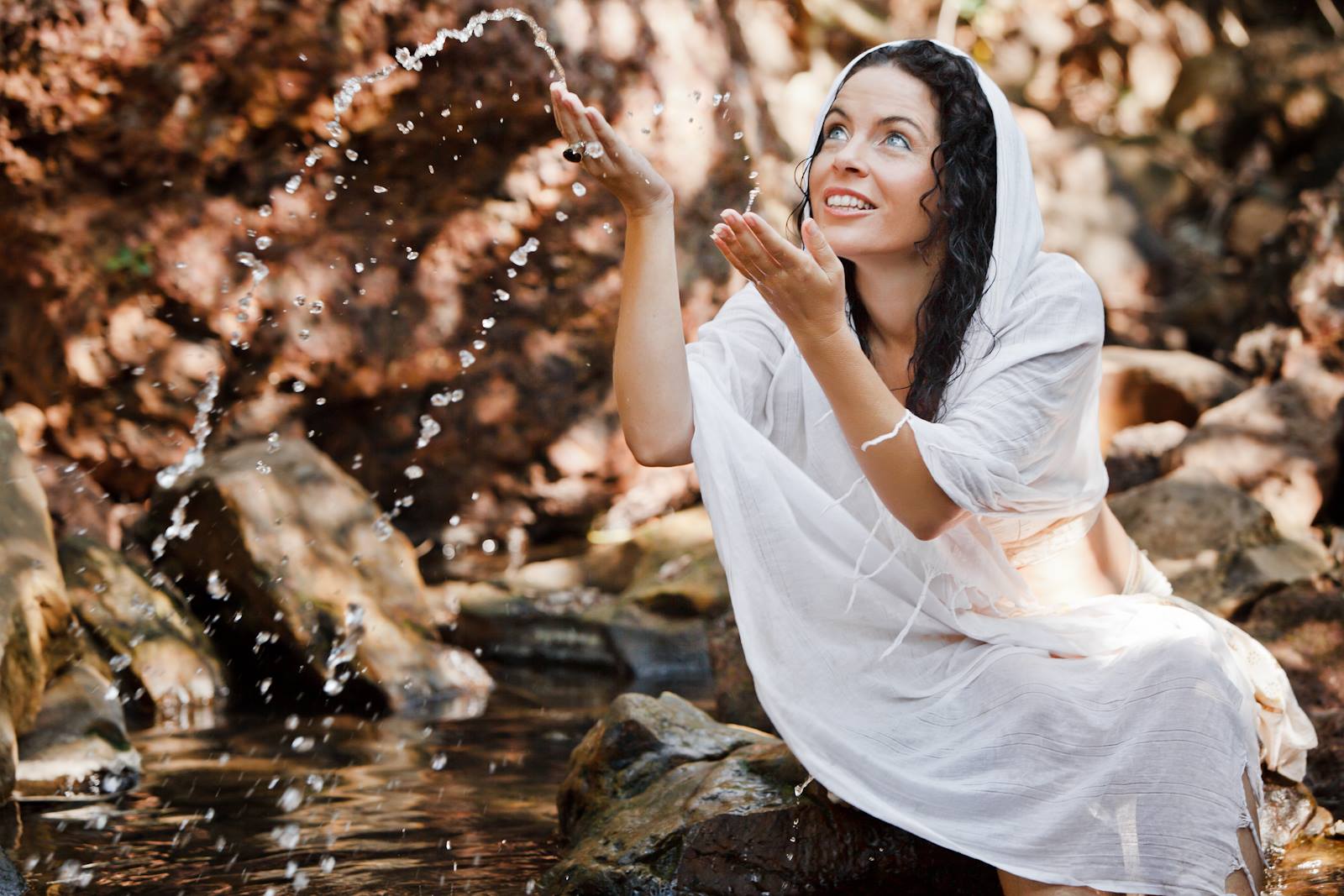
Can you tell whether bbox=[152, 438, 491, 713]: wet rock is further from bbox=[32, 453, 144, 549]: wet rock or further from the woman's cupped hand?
the woman's cupped hand

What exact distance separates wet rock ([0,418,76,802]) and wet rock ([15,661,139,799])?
6 cm

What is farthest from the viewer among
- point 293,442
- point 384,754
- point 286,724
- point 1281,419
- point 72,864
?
point 1281,419

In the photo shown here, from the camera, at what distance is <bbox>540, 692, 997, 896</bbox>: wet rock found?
3160 mm

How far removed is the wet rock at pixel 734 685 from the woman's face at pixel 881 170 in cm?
206

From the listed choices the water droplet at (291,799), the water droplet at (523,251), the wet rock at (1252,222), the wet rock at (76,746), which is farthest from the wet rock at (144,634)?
the wet rock at (1252,222)

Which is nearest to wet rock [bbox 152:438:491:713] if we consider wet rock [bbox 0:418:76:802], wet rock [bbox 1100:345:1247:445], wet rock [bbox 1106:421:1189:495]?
wet rock [bbox 0:418:76:802]

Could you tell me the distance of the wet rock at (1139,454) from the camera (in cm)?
777

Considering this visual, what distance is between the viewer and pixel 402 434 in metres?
8.51

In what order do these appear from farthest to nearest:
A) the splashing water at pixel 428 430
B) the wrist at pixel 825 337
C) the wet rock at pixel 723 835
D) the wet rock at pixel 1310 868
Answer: the splashing water at pixel 428 430, the wet rock at pixel 1310 868, the wet rock at pixel 723 835, the wrist at pixel 825 337

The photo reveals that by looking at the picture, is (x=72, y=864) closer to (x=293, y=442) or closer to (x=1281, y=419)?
(x=293, y=442)

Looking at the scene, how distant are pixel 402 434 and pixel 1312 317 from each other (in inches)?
212

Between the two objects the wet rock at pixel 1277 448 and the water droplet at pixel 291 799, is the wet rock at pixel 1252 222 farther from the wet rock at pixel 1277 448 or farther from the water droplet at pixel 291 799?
the water droplet at pixel 291 799

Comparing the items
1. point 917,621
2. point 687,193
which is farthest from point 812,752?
point 687,193

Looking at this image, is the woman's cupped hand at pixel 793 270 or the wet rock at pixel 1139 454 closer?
the woman's cupped hand at pixel 793 270
